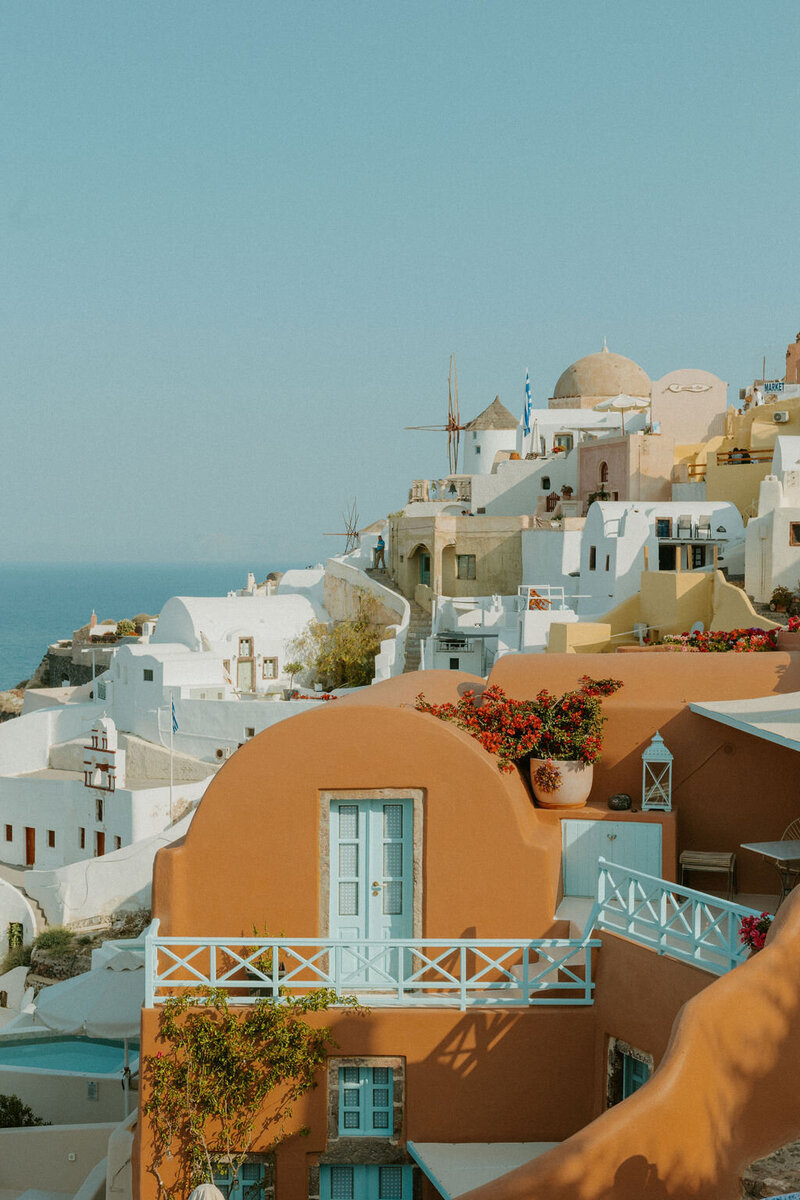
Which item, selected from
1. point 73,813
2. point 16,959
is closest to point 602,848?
point 16,959

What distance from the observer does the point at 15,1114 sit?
1948 cm

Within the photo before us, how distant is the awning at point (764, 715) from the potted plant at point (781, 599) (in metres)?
14.5

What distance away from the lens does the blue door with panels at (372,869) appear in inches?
447

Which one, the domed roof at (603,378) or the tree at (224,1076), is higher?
the domed roof at (603,378)

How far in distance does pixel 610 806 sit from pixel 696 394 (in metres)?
44.3

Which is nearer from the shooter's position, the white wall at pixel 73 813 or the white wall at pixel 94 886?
the white wall at pixel 94 886

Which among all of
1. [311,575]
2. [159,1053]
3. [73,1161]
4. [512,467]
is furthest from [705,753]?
[311,575]

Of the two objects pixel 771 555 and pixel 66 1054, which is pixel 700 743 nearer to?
pixel 66 1054

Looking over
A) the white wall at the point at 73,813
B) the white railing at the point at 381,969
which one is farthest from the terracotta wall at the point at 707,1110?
the white wall at the point at 73,813

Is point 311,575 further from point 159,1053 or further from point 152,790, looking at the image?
point 159,1053

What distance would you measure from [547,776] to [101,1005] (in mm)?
9135

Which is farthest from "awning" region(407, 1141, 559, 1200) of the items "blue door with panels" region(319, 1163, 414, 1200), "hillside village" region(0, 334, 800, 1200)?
"blue door with panels" region(319, 1163, 414, 1200)

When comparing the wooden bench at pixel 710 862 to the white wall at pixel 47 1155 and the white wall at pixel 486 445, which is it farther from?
the white wall at pixel 486 445

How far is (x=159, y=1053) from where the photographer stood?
10.6m
